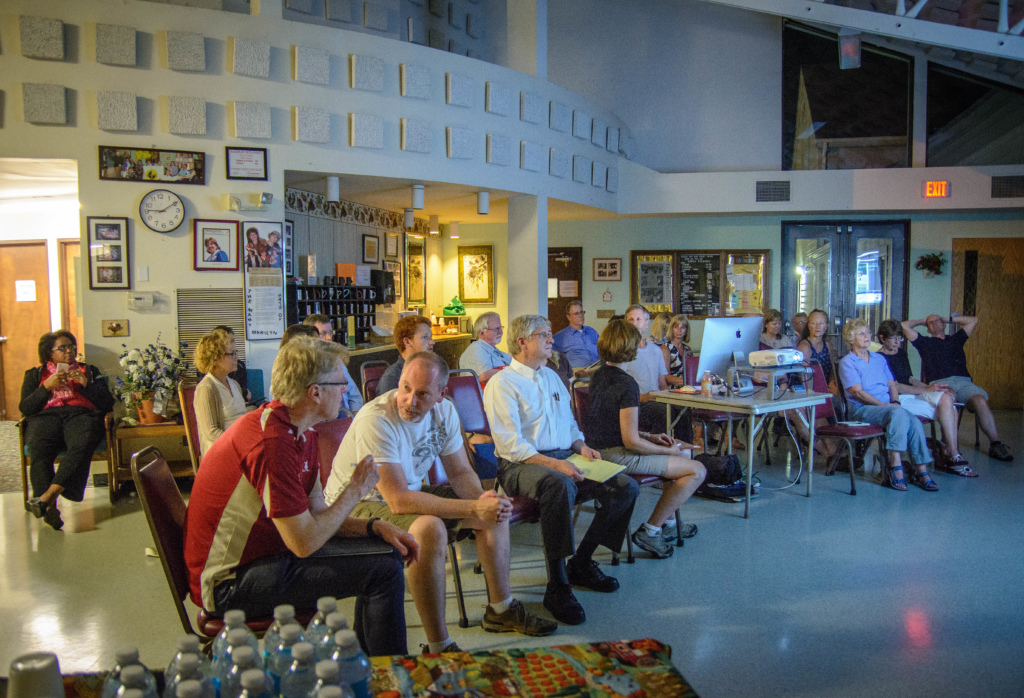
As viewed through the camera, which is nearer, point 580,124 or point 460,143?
point 460,143

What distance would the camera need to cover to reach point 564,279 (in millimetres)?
10203

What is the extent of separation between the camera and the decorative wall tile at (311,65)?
584 centimetres

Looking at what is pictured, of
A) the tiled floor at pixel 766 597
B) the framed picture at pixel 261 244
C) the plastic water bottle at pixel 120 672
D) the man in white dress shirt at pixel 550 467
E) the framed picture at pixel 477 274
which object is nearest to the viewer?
the plastic water bottle at pixel 120 672

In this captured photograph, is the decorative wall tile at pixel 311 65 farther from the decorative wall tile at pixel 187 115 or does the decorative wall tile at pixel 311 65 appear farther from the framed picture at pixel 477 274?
the framed picture at pixel 477 274

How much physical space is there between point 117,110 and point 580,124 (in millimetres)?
4718

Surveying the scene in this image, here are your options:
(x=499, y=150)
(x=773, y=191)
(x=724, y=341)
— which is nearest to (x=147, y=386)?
(x=499, y=150)

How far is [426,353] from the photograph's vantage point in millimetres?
2779

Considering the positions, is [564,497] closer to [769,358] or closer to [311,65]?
[769,358]

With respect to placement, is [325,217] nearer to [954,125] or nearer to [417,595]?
[417,595]

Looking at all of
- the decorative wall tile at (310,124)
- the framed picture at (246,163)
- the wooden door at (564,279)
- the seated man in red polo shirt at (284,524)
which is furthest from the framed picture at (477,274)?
the seated man in red polo shirt at (284,524)

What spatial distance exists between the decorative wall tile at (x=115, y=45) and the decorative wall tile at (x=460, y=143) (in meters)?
2.61

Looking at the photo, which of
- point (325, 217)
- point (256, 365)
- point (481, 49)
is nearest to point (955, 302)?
point (481, 49)

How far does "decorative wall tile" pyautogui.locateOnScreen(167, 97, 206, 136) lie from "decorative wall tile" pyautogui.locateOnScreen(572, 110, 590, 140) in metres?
4.02

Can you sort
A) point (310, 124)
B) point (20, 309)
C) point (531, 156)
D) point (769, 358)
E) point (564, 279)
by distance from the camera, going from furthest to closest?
point (564, 279) → point (20, 309) → point (531, 156) → point (310, 124) → point (769, 358)
